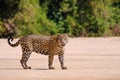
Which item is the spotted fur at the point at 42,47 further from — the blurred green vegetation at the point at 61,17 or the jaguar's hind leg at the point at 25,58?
the blurred green vegetation at the point at 61,17

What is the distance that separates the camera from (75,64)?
54.4ft

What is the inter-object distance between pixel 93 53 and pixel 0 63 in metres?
3.97

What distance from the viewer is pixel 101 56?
18.8 meters

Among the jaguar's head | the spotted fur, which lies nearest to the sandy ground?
the spotted fur

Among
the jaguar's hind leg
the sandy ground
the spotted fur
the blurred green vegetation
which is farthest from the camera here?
the blurred green vegetation

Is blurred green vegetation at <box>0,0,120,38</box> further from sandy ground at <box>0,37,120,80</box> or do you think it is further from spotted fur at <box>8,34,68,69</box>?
spotted fur at <box>8,34,68,69</box>

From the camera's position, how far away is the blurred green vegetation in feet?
95.5

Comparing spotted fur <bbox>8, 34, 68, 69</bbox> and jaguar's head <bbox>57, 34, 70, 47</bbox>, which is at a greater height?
jaguar's head <bbox>57, 34, 70, 47</bbox>

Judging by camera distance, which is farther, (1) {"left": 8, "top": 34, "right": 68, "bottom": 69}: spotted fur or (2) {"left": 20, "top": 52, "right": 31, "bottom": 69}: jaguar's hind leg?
(2) {"left": 20, "top": 52, "right": 31, "bottom": 69}: jaguar's hind leg

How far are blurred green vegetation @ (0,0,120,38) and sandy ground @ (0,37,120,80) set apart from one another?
5.97 m

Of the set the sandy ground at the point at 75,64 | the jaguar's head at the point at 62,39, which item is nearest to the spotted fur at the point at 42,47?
the jaguar's head at the point at 62,39

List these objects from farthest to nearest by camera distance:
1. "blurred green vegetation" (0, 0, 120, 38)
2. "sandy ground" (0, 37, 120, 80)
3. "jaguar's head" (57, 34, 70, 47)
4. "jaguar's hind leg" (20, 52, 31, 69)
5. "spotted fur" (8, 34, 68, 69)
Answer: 1. "blurred green vegetation" (0, 0, 120, 38)
2. "jaguar's hind leg" (20, 52, 31, 69)
3. "spotted fur" (8, 34, 68, 69)
4. "jaguar's head" (57, 34, 70, 47)
5. "sandy ground" (0, 37, 120, 80)

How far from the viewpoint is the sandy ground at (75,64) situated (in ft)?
45.3

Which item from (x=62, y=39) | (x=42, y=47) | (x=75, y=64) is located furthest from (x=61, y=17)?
(x=62, y=39)
